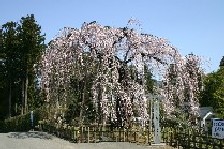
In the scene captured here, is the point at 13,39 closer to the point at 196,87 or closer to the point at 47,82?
the point at 47,82

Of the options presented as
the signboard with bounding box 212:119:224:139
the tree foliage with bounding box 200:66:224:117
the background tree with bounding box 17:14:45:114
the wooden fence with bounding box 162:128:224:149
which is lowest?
the wooden fence with bounding box 162:128:224:149

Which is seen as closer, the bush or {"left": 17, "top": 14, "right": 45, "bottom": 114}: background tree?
the bush

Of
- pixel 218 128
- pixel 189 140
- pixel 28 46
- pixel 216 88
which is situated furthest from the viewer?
pixel 28 46

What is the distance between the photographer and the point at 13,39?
196 ft

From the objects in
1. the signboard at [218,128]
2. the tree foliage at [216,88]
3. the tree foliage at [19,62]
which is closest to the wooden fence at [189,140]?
the signboard at [218,128]

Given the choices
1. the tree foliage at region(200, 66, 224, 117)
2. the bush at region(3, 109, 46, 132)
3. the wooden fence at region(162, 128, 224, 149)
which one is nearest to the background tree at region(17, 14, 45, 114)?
the bush at region(3, 109, 46, 132)

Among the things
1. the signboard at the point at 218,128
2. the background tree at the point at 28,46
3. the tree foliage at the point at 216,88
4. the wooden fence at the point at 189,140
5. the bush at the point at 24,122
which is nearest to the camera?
the signboard at the point at 218,128

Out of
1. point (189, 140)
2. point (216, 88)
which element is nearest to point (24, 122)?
point (216, 88)

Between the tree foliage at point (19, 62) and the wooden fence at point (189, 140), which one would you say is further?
the tree foliage at point (19, 62)

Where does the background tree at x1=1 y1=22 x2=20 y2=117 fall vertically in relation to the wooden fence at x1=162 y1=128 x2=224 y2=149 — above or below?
above

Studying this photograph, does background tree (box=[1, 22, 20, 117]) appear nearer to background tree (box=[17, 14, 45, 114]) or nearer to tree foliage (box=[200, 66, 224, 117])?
background tree (box=[17, 14, 45, 114])

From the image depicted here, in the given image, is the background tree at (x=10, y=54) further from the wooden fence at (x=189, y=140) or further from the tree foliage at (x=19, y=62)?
the wooden fence at (x=189, y=140)

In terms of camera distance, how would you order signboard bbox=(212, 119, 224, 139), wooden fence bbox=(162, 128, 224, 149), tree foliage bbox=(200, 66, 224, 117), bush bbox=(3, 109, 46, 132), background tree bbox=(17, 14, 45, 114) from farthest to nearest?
background tree bbox=(17, 14, 45, 114), tree foliage bbox=(200, 66, 224, 117), bush bbox=(3, 109, 46, 132), wooden fence bbox=(162, 128, 224, 149), signboard bbox=(212, 119, 224, 139)

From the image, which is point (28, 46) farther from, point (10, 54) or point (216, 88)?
point (216, 88)
